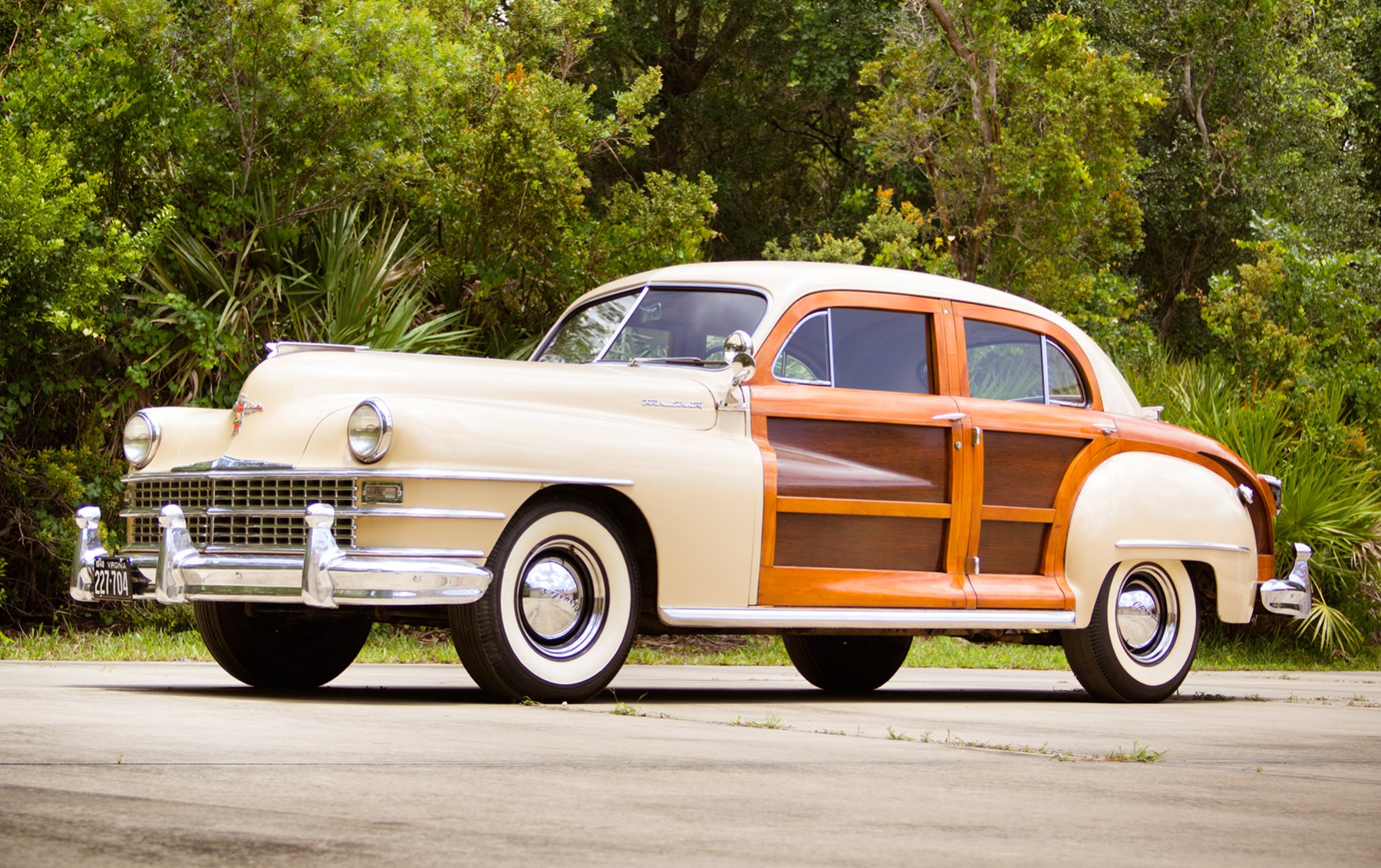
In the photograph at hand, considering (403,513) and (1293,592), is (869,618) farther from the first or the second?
(1293,592)

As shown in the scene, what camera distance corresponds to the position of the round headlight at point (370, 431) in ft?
21.6

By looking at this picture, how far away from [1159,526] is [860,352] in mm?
1854

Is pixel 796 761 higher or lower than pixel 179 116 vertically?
lower

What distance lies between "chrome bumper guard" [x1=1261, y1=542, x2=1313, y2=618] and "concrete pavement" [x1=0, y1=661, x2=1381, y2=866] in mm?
1694

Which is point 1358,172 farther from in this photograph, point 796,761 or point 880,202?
point 796,761

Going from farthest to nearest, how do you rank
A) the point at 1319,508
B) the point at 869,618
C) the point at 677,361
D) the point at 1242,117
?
the point at 1242,117, the point at 1319,508, the point at 677,361, the point at 869,618

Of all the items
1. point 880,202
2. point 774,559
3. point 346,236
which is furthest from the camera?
point 880,202

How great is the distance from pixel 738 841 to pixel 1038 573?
17.1ft

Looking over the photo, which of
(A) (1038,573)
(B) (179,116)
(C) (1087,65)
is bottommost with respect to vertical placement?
(A) (1038,573)

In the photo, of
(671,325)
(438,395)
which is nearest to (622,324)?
(671,325)

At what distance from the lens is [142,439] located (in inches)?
303

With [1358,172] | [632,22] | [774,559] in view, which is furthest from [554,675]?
[1358,172]

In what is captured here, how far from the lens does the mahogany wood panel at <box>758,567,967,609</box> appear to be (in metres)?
7.59

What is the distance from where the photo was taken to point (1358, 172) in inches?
1042
